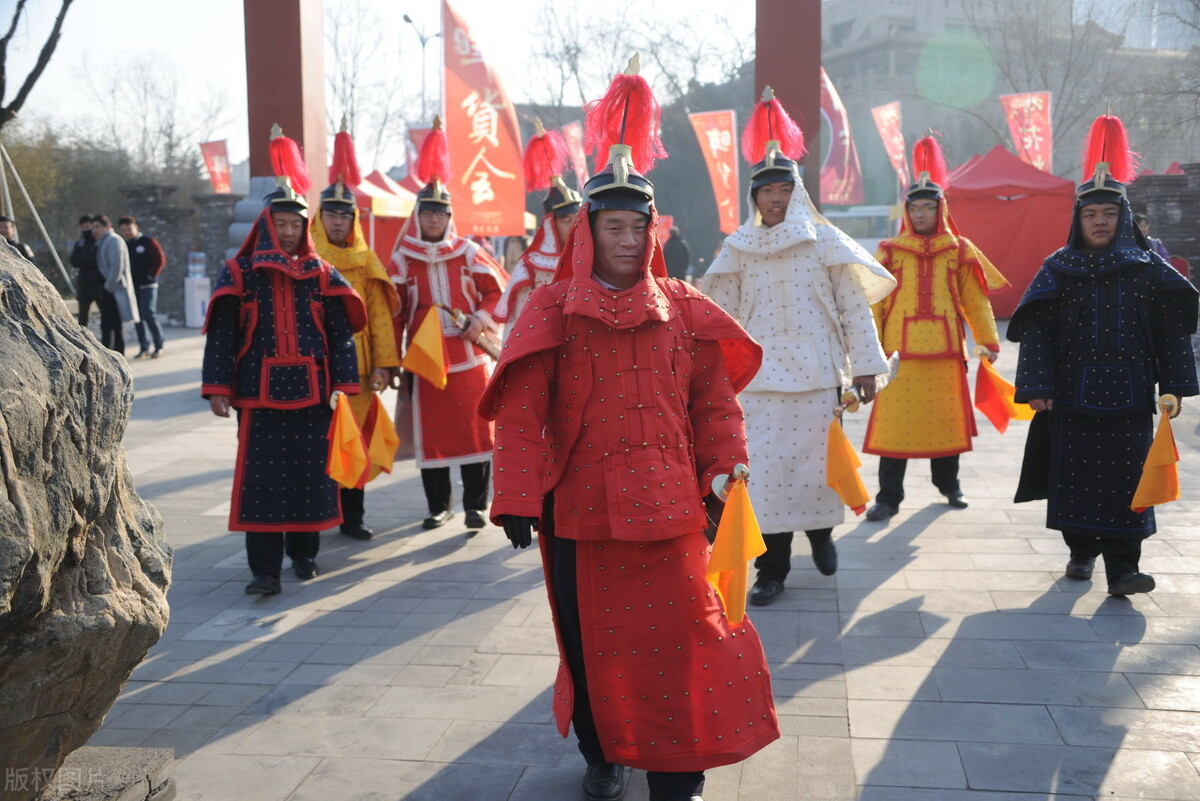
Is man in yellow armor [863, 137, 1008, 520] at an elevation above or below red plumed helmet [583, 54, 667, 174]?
below

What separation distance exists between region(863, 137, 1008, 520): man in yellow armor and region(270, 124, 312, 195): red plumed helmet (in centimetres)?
339

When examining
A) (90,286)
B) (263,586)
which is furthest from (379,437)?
(90,286)

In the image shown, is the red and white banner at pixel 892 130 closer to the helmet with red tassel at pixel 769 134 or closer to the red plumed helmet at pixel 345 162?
the red plumed helmet at pixel 345 162

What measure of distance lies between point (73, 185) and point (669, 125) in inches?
787

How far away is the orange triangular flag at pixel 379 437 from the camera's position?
6.21m

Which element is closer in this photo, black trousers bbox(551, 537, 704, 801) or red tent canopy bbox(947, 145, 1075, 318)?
black trousers bbox(551, 537, 704, 801)

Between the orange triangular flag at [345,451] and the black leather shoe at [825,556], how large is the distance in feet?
7.09

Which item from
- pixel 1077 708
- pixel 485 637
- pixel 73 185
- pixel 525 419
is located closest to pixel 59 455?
pixel 525 419

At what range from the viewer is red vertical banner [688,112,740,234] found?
16062 mm

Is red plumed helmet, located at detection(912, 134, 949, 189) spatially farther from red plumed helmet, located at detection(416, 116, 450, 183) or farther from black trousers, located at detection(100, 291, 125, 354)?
black trousers, located at detection(100, 291, 125, 354)

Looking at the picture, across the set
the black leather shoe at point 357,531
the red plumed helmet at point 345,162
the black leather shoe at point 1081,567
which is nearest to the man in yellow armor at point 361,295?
the black leather shoe at point 357,531

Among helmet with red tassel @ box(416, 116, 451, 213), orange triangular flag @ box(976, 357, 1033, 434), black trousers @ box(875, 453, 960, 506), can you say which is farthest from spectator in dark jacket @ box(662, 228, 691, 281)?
orange triangular flag @ box(976, 357, 1033, 434)

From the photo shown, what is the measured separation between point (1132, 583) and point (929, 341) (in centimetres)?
218

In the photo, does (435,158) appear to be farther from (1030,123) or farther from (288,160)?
(1030,123)
